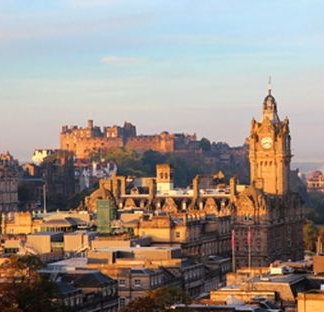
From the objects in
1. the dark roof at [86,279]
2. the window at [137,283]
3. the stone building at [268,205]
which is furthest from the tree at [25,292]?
the stone building at [268,205]

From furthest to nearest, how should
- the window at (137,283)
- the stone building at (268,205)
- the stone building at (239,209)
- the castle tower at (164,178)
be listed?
1. the castle tower at (164,178)
2. the stone building at (268,205)
3. the stone building at (239,209)
4. the window at (137,283)

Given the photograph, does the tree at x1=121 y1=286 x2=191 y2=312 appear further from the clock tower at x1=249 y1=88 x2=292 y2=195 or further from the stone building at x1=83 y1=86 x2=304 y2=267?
the clock tower at x1=249 y1=88 x2=292 y2=195

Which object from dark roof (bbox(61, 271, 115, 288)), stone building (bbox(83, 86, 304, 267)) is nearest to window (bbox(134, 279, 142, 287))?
dark roof (bbox(61, 271, 115, 288))

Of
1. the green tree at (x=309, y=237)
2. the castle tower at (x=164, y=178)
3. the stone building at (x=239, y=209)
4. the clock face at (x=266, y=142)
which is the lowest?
the green tree at (x=309, y=237)

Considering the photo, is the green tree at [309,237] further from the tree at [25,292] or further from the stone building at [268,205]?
the tree at [25,292]

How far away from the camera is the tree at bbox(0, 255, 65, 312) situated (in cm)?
7394

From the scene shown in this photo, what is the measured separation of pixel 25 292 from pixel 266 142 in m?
95.4

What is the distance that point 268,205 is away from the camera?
154m

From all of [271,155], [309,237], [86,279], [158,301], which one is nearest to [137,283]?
[86,279]

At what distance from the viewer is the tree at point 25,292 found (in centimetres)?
7394

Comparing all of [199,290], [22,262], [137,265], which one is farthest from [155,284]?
[22,262]

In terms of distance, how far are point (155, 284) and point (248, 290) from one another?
17.9 m

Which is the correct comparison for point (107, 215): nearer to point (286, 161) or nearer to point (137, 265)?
point (137, 265)

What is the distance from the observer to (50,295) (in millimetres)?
76562
